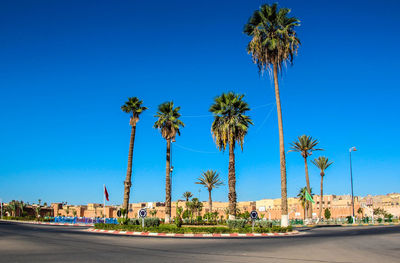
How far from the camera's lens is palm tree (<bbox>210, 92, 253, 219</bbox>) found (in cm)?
3841

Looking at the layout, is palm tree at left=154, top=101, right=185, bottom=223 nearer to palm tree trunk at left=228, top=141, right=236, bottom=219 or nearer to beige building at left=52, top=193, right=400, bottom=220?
palm tree trunk at left=228, top=141, right=236, bottom=219

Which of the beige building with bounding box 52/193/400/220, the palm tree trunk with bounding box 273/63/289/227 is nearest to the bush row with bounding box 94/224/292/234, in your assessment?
the palm tree trunk with bounding box 273/63/289/227

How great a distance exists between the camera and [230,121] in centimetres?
3856

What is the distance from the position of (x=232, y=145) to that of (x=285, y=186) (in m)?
7.06

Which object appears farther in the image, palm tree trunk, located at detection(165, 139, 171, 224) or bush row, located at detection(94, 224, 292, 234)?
palm tree trunk, located at detection(165, 139, 171, 224)

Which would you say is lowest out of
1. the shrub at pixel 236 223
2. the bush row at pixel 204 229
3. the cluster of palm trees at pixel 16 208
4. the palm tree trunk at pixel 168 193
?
the cluster of palm trees at pixel 16 208

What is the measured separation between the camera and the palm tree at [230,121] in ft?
126

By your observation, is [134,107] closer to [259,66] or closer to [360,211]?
[259,66]

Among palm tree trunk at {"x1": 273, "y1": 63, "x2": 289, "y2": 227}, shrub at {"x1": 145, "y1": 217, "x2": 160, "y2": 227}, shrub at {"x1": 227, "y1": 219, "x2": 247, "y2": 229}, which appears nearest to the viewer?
shrub at {"x1": 227, "y1": 219, "x2": 247, "y2": 229}

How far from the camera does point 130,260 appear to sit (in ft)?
42.1

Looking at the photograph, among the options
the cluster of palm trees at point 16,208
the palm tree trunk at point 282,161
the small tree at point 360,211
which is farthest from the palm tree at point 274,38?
the cluster of palm trees at point 16,208

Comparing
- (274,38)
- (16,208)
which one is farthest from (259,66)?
(16,208)

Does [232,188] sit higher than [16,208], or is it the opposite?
[232,188]

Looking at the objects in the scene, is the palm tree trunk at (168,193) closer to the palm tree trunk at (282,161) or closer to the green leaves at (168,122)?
the green leaves at (168,122)
